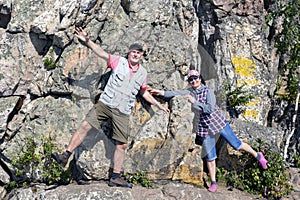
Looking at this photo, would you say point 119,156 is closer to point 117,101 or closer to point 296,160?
point 117,101

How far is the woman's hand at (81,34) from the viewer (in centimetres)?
762

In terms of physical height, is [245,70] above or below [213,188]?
above

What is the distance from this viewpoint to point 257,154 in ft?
27.2

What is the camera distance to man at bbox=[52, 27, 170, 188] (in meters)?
7.48

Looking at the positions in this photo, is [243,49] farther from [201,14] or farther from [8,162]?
[8,162]

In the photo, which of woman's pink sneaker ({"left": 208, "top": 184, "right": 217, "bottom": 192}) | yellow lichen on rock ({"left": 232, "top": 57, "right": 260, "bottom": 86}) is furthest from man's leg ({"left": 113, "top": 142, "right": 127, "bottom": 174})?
yellow lichen on rock ({"left": 232, "top": 57, "right": 260, "bottom": 86})

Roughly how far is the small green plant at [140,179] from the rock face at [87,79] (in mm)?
103

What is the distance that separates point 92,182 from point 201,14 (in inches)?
198

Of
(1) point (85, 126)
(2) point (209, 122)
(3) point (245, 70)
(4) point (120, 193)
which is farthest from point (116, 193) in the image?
(3) point (245, 70)

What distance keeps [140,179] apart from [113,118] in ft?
4.81

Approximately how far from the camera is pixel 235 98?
9.37m

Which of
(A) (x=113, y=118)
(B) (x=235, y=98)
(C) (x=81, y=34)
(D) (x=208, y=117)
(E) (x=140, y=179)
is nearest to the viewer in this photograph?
(A) (x=113, y=118)

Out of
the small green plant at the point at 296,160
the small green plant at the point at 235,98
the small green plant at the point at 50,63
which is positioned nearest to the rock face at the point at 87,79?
the small green plant at the point at 50,63

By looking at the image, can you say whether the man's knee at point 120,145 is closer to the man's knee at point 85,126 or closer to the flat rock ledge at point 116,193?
the man's knee at point 85,126
